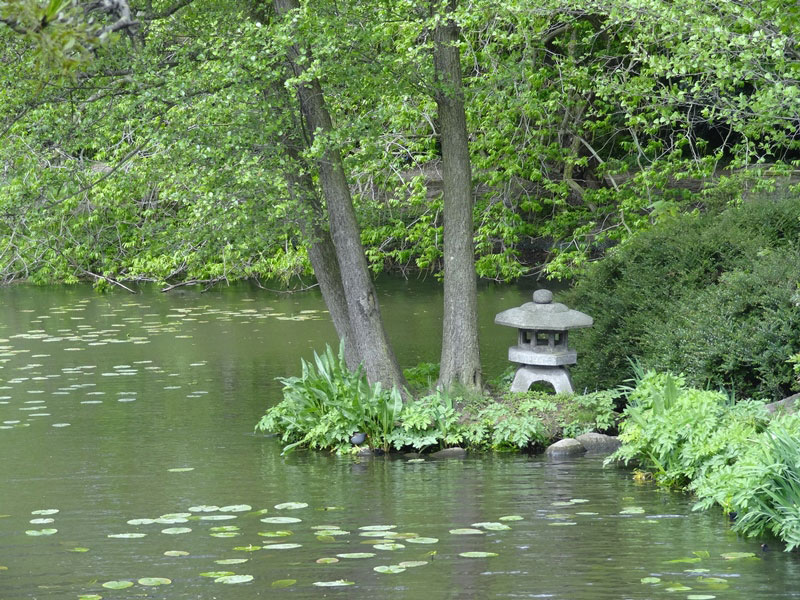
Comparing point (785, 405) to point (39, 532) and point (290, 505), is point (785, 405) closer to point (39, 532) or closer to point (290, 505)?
point (290, 505)

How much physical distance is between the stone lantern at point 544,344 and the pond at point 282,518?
1.44m

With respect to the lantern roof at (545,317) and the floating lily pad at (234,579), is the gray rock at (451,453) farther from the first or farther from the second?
the floating lily pad at (234,579)

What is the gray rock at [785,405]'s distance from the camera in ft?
27.2

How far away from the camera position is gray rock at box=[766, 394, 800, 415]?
8290 mm

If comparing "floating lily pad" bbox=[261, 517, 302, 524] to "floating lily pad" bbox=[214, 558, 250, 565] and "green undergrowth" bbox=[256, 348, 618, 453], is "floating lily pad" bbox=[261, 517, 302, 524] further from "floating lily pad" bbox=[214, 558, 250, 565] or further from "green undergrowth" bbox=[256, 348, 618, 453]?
"green undergrowth" bbox=[256, 348, 618, 453]

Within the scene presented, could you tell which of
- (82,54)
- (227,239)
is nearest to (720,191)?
(227,239)

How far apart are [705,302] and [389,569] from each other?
457cm

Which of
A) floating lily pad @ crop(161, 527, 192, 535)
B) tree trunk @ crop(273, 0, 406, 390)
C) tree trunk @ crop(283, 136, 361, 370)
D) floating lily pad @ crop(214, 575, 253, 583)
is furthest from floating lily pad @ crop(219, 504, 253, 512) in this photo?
tree trunk @ crop(283, 136, 361, 370)

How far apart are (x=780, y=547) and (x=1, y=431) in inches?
297

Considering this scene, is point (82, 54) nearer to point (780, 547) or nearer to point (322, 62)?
point (780, 547)

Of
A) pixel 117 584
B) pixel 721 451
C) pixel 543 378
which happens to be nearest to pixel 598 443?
pixel 543 378

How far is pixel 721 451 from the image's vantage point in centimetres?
805

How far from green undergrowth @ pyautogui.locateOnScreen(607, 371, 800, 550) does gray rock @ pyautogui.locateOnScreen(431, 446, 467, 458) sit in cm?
134

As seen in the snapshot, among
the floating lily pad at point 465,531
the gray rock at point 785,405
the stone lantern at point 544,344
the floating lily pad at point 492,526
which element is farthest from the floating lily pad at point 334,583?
the stone lantern at point 544,344
